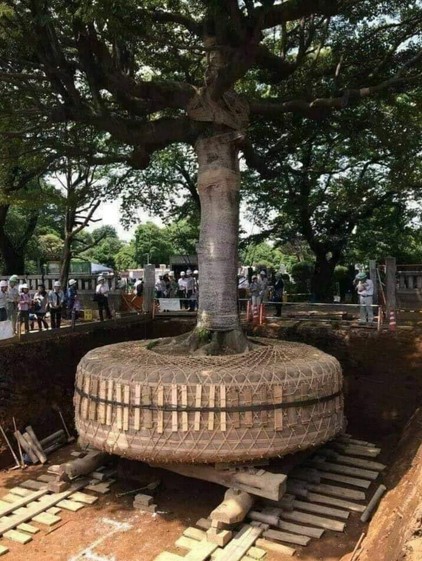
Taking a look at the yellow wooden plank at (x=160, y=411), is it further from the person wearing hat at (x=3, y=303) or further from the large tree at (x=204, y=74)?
the person wearing hat at (x=3, y=303)

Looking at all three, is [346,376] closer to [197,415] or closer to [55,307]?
[197,415]

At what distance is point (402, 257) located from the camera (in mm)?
24219

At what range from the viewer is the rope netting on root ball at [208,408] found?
801 cm

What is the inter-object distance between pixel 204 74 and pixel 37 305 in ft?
26.7

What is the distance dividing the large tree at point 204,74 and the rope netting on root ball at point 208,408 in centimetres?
172

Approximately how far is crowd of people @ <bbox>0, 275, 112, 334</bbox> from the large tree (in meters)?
4.64

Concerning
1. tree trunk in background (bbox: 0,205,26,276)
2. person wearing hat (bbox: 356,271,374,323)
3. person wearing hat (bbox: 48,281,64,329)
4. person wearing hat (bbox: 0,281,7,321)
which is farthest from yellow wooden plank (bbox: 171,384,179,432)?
tree trunk in background (bbox: 0,205,26,276)

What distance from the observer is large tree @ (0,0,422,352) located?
328 inches

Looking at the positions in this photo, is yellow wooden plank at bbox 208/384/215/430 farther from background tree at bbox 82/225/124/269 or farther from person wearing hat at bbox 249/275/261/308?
background tree at bbox 82/225/124/269

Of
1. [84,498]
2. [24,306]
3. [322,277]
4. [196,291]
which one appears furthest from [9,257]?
[84,498]

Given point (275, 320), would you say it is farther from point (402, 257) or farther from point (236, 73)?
point (402, 257)

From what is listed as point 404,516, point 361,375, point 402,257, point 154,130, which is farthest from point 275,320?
point 402,257

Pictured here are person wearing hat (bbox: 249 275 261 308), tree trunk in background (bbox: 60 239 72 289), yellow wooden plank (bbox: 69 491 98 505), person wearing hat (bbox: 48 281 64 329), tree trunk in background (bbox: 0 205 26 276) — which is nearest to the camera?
yellow wooden plank (bbox: 69 491 98 505)

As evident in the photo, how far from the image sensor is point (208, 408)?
8.00 meters
